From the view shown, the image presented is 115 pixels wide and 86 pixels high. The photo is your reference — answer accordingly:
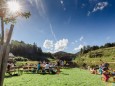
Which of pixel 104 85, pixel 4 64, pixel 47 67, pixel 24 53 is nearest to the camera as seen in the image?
pixel 4 64

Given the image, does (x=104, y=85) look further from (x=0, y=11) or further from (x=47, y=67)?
(x=47, y=67)

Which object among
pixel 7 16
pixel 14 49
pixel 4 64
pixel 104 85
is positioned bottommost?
pixel 104 85

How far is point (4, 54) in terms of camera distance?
6.71m

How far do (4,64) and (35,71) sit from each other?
90.1 feet

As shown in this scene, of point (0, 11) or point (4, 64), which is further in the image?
point (0, 11)

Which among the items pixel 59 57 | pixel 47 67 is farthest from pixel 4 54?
pixel 59 57

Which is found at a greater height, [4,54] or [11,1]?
[11,1]

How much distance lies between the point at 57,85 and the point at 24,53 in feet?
582

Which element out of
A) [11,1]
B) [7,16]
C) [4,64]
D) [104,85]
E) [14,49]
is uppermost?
[14,49]

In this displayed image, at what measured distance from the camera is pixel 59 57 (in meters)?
82.6

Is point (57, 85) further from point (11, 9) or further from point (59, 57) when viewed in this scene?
point (59, 57)

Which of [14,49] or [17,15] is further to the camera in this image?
[14,49]

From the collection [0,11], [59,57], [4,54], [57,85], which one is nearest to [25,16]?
[0,11]

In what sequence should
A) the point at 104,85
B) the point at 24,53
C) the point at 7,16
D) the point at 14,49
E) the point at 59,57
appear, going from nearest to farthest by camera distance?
1. the point at 7,16
2. the point at 104,85
3. the point at 59,57
4. the point at 14,49
5. the point at 24,53
